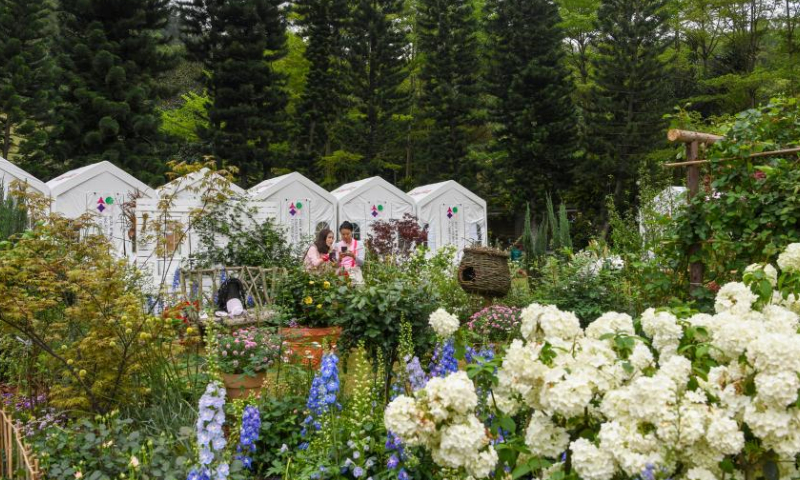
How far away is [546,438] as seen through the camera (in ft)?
4.79

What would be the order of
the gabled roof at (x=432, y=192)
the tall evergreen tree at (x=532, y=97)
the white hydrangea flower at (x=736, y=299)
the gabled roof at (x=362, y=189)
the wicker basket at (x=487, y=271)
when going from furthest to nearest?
the tall evergreen tree at (x=532, y=97) < the gabled roof at (x=432, y=192) < the gabled roof at (x=362, y=189) < the wicker basket at (x=487, y=271) < the white hydrangea flower at (x=736, y=299)

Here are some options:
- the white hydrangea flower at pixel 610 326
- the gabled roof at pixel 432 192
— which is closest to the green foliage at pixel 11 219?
the white hydrangea flower at pixel 610 326

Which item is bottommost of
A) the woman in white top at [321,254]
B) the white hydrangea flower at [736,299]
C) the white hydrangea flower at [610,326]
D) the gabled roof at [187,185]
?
the white hydrangea flower at [610,326]

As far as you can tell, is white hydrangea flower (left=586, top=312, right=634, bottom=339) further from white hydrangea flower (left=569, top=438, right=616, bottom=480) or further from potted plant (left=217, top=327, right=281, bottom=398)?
potted plant (left=217, top=327, right=281, bottom=398)

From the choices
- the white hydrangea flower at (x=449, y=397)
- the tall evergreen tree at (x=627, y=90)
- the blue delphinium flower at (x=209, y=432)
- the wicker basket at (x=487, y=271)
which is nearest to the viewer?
the white hydrangea flower at (x=449, y=397)

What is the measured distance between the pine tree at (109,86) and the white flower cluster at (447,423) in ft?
58.4

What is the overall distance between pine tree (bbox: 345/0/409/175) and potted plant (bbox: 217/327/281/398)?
692 inches

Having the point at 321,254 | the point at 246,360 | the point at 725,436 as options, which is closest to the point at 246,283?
the point at 321,254

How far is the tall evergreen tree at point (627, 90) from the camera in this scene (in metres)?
17.8

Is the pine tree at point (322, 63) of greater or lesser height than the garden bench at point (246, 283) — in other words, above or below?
above

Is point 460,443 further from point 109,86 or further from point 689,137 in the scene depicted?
point 109,86

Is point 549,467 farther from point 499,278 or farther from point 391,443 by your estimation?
point 499,278

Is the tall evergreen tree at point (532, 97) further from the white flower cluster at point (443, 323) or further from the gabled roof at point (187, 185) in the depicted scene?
the white flower cluster at point (443, 323)

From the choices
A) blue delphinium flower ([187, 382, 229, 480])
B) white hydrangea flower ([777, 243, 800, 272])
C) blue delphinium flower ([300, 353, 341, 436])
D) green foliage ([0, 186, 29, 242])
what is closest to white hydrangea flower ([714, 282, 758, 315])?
white hydrangea flower ([777, 243, 800, 272])
